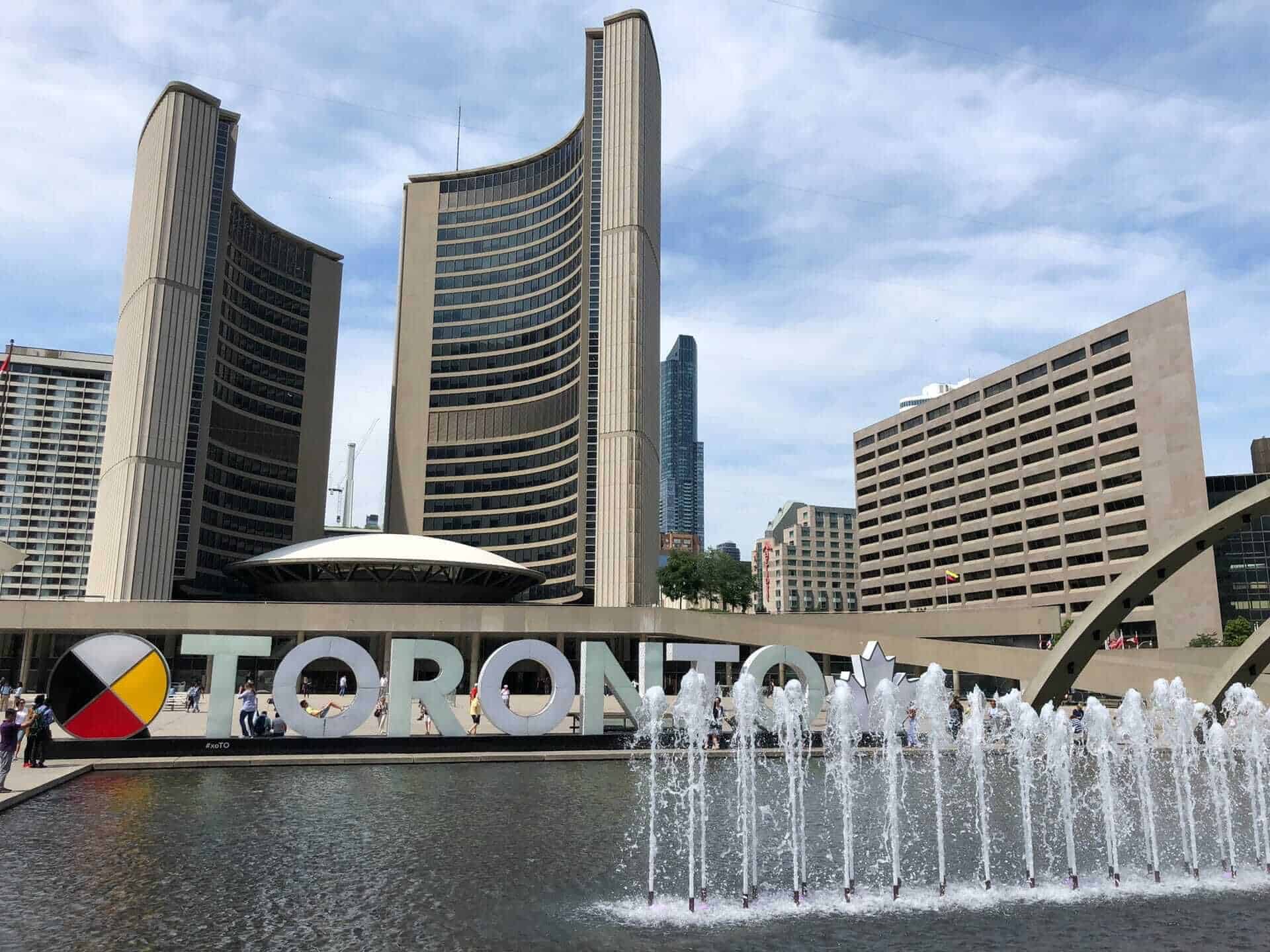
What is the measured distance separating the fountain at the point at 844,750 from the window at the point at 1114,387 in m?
70.3

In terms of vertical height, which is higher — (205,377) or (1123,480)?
(205,377)

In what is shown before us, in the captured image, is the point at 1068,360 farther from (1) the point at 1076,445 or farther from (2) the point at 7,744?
(2) the point at 7,744

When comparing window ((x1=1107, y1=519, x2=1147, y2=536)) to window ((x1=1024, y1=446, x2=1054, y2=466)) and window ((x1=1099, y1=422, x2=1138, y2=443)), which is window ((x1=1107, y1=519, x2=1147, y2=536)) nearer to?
window ((x1=1099, y1=422, x2=1138, y2=443))

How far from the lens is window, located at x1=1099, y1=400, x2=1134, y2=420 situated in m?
90.9

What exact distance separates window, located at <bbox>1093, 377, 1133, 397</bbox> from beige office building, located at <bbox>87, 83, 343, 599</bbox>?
298 ft

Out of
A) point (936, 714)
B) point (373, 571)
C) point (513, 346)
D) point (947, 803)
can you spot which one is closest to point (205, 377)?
point (513, 346)

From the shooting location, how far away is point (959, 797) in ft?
78.6

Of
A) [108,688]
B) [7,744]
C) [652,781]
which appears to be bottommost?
[652,781]

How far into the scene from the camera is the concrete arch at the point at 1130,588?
2777cm

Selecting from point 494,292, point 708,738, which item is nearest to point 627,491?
point 494,292

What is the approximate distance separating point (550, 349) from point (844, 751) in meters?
98.6

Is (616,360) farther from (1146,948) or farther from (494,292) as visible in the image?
(1146,948)

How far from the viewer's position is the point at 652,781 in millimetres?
22125

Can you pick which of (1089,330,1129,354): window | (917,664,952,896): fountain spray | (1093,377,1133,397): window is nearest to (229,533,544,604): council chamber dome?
(917,664,952,896): fountain spray
